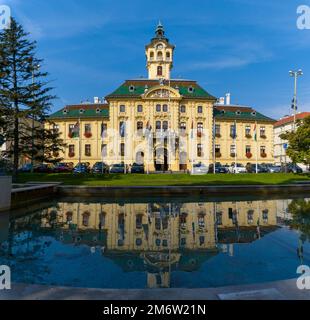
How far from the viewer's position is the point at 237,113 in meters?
66.8

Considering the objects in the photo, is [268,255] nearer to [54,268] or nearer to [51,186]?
[54,268]

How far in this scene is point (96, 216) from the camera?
12.5 m

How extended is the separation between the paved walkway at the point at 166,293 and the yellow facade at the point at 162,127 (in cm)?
5081

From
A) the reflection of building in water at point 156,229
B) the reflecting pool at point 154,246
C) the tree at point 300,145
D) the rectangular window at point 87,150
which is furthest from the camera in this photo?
the rectangular window at point 87,150

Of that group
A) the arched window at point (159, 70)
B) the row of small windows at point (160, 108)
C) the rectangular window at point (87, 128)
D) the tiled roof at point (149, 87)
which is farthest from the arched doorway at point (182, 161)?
the arched window at point (159, 70)

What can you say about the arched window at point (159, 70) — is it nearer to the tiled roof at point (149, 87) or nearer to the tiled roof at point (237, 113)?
the tiled roof at point (149, 87)

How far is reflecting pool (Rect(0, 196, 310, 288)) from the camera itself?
18.6ft

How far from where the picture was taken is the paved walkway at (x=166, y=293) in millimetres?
4012

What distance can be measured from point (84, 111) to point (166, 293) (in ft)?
210

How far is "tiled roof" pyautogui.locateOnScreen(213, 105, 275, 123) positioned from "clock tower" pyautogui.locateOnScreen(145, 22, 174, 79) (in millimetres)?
12966

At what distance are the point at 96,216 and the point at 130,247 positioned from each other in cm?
491

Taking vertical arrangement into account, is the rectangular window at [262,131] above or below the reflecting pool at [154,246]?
above

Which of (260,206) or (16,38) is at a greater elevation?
(16,38)
